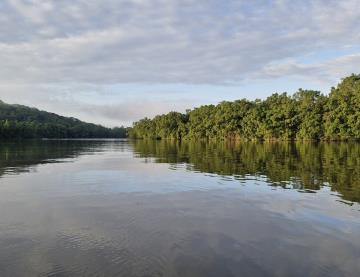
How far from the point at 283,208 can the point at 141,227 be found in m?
6.96

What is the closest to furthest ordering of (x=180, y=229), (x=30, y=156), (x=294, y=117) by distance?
(x=180, y=229)
(x=30, y=156)
(x=294, y=117)

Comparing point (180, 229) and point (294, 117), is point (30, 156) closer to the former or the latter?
point (180, 229)

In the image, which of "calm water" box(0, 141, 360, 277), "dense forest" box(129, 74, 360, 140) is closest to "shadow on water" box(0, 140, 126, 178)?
"calm water" box(0, 141, 360, 277)

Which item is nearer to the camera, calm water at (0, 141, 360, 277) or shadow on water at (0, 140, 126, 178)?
calm water at (0, 141, 360, 277)

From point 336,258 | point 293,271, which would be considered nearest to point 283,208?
point 336,258

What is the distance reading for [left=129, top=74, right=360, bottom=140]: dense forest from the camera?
113 meters

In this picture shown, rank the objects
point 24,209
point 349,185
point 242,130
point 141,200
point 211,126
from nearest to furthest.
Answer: point 24,209, point 141,200, point 349,185, point 242,130, point 211,126

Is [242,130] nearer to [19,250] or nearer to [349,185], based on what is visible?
[349,185]

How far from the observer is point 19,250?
34.1 feet

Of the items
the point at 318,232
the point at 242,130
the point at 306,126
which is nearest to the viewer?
the point at 318,232

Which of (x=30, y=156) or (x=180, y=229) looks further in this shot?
(x=30, y=156)

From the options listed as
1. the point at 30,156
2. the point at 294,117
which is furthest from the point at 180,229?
the point at 294,117

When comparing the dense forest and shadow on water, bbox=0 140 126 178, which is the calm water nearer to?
shadow on water, bbox=0 140 126 178

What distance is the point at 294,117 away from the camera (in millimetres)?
129125
